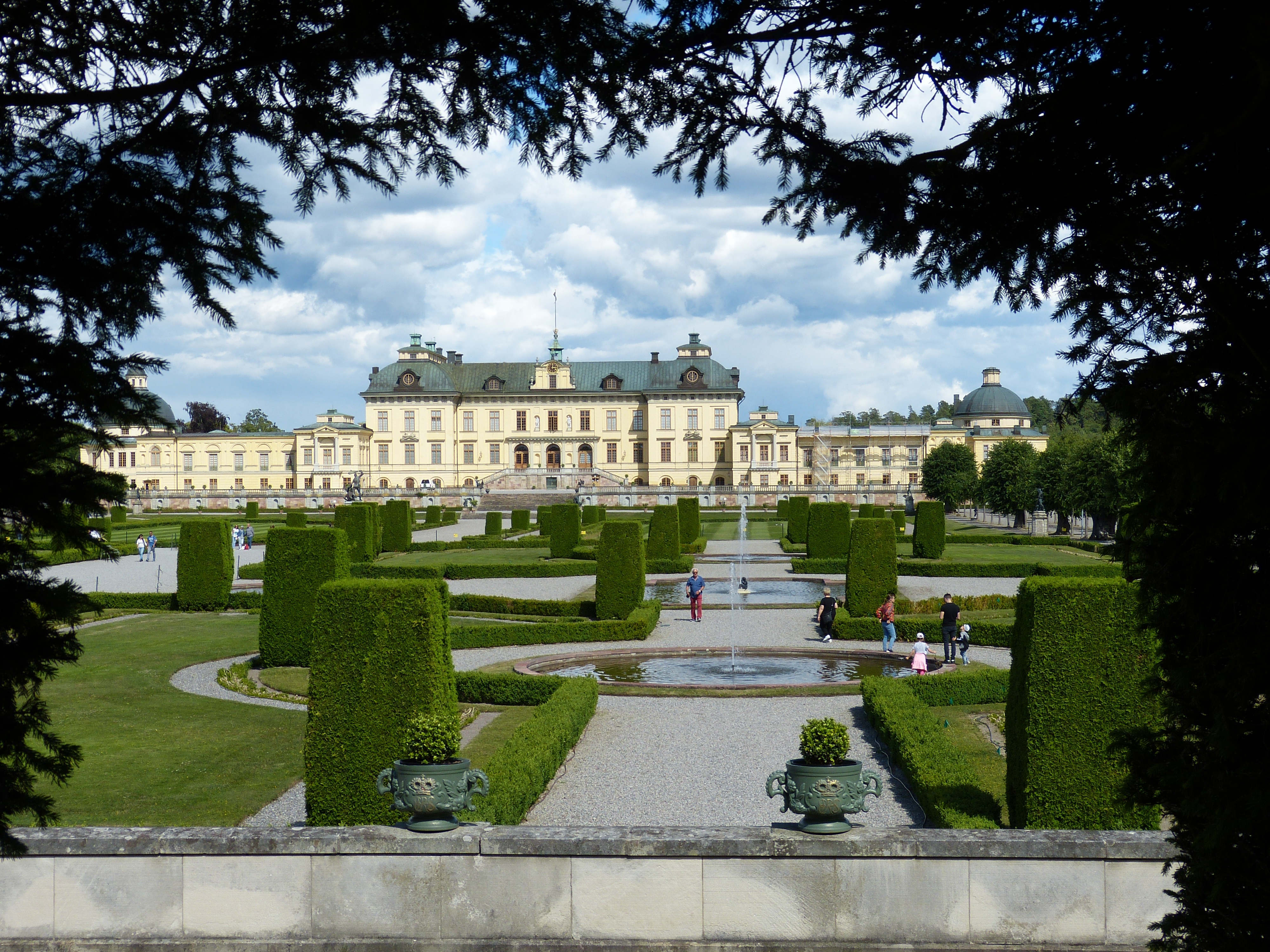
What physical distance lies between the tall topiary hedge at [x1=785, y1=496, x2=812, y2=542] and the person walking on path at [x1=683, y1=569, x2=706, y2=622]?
1613 cm

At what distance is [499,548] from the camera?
109 ft

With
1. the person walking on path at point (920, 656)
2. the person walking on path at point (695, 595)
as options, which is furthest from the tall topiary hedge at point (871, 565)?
the person walking on path at point (920, 656)

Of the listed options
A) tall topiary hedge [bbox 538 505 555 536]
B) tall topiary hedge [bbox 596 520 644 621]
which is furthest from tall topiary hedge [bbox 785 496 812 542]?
tall topiary hedge [bbox 596 520 644 621]

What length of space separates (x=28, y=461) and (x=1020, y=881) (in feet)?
15.7

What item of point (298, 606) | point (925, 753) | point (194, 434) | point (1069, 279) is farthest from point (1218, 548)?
point (194, 434)

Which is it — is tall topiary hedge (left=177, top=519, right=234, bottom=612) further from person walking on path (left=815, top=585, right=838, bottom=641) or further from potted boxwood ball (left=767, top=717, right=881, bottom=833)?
potted boxwood ball (left=767, top=717, right=881, bottom=833)

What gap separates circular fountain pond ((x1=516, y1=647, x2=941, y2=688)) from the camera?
12922mm

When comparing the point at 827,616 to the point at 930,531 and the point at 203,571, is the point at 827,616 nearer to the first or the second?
the point at 203,571

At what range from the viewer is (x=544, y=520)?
1399 inches

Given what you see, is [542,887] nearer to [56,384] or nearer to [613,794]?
[613,794]

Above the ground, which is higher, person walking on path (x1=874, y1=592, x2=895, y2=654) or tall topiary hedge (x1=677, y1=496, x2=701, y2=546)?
tall topiary hedge (x1=677, y1=496, x2=701, y2=546)

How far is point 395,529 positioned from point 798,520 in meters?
13.2

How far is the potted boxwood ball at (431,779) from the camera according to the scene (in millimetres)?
5410

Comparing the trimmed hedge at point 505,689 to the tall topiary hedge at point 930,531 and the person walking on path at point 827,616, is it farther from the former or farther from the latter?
the tall topiary hedge at point 930,531
